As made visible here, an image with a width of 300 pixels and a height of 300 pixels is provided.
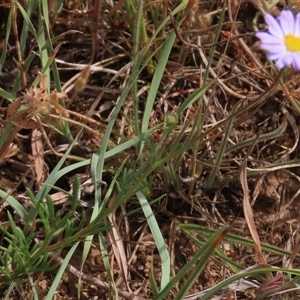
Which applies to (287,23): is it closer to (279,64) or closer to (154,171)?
(279,64)

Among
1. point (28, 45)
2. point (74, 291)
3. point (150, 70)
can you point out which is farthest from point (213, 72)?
point (74, 291)

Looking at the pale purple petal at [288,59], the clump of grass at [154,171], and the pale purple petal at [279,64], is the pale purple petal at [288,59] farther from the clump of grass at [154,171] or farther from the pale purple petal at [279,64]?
the clump of grass at [154,171]

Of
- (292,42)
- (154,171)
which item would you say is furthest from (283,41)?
(154,171)

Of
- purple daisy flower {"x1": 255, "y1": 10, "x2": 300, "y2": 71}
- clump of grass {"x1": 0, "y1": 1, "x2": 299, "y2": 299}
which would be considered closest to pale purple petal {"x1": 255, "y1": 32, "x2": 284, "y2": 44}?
purple daisy flower {"x1": 255, "y1": 10, "x2": 300, "y2": 71}

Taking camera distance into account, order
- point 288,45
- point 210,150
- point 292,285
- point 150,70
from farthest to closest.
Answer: point 150,70 < point 210,150 < point 292,285 < point 288,45

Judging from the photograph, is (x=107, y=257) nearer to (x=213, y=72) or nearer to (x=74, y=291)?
(x=74, y=291)

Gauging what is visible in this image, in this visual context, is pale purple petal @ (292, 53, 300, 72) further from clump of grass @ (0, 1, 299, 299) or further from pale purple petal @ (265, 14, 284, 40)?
clump of grass @ (0, 1, 299, 299)
